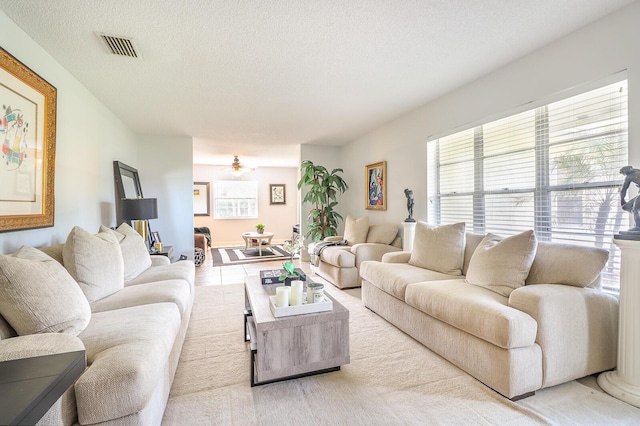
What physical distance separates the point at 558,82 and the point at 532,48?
1.21 feet

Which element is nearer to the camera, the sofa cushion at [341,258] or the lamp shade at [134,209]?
the lamp shade at [134,209]

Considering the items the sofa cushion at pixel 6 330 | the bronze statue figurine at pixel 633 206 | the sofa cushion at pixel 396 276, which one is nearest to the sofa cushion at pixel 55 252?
the sofa cushion at pixel 6 330

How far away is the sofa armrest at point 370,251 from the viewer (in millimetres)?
4129

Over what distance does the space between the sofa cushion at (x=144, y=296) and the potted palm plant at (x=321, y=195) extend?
3.48m

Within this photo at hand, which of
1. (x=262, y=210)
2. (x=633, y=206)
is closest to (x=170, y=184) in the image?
(x=262, y=210)

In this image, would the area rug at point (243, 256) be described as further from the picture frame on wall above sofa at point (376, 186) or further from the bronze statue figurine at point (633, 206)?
the bronze statue figurine at point (633, 206)

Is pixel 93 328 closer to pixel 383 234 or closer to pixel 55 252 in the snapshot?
pixel 55 252

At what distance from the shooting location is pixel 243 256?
6.69 metres

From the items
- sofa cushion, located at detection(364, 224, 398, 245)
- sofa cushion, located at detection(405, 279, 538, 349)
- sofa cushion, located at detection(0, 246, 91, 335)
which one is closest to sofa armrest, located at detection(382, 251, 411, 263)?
sofa cushion, located at detection(405, 279, 538, 349)

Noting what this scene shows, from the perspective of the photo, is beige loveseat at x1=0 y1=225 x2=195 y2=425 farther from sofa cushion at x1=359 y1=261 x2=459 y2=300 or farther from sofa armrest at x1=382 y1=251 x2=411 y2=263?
sofa armrest at x1=382 y1=251 x2=411 y2=263

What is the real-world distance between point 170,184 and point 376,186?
147 inches

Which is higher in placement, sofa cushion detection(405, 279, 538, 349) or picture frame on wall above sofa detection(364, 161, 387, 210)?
picture frame on wall above sofa detection(364, 161, 387, 210)

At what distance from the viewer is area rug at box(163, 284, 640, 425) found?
61.7 inches

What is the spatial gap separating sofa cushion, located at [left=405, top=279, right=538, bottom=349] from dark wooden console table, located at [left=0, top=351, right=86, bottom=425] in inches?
77.7
